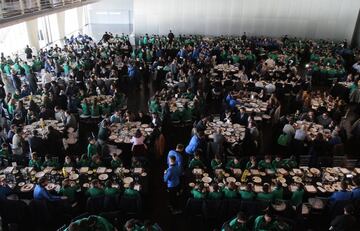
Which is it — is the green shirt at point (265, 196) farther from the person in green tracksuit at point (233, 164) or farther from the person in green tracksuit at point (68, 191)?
the person in green tracksuit at point (68, 191)

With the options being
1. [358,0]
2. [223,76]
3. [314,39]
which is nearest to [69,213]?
[223,76]

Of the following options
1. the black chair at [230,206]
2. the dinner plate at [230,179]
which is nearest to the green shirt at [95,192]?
the black chair at [230,206]

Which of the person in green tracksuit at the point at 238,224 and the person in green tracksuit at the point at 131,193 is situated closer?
the person in green tracksuit at the point at 238,224

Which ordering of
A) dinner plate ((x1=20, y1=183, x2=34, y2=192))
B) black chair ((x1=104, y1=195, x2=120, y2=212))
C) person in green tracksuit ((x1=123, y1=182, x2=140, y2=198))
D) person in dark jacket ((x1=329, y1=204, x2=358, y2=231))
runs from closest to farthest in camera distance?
person in dark jacket ((x1=329, y1=204, x2=358, y2=231)) → black chair ((x1=104, y1=195, x2=120, y2=212)) → person in green tracksuit ((x1=123, y1=182, x2=140, y2=198)) → dinner plate ((x1=20, y1=183, x2=34, y2=192))

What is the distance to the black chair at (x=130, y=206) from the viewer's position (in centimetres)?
727

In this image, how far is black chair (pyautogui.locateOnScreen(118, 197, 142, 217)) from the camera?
7.27 metres

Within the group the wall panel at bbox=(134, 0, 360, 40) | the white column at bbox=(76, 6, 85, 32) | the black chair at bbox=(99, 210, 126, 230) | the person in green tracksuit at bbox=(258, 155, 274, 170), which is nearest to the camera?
the black chair at bbox=(99, 210, 126, 230)

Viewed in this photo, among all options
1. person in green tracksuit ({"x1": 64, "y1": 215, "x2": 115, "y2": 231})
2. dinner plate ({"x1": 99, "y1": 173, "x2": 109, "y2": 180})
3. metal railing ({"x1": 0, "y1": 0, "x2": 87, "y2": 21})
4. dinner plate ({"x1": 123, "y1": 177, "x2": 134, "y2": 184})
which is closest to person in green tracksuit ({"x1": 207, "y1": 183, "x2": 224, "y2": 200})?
dinner plate ({"x1": 123, "y1": 177, "x2": 134, "y2": 184})

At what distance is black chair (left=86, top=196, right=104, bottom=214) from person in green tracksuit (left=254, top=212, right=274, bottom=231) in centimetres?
346

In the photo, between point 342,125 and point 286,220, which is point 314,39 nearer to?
point 342,125

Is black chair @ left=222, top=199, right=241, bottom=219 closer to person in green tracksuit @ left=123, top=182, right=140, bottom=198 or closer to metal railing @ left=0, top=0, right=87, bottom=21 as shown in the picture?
person in green tracksuit @ left=123, top=182, right=140, bottom=198

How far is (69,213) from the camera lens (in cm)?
749

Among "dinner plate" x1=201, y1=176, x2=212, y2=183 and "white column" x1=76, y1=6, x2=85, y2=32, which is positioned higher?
"white column" x1=76, y1=6, x2=85, y2=32

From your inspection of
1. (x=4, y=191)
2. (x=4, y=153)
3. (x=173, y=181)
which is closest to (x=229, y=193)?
(x=173, y=181)
